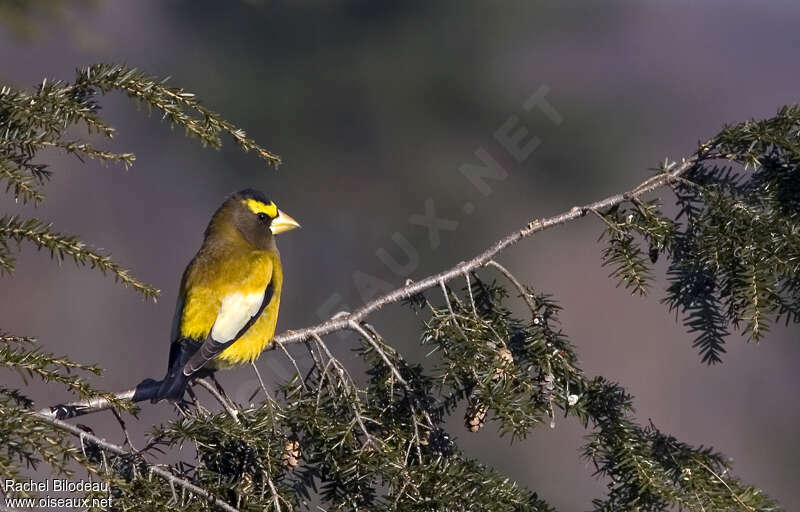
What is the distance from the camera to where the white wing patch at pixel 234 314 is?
3109mm

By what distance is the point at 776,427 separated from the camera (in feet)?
35.1

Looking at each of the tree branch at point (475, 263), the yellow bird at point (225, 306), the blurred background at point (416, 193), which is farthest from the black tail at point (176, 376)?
the blurred background at point (416, 193)

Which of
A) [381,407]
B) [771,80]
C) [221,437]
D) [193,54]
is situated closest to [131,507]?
[221,437]

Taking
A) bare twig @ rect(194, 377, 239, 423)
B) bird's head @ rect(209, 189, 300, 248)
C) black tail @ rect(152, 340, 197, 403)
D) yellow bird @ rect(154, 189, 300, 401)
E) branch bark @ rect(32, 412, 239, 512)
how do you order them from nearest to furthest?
branch bark @ rect(32, 412, 239, 512)
bare twig @ rect(194, 377, 239, 423)
black tail @ rect(152, 340, 197, 403)
yellow bird @ rect(154, 189, 300, 401)
bird's head @ rect(209, 189, 300, 248)

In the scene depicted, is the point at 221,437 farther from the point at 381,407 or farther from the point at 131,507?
the point at 381,407

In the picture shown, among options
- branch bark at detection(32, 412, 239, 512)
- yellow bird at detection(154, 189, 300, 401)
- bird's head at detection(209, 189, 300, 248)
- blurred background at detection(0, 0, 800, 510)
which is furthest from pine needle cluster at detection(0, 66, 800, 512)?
blurred background at detection(0, 0, 800, 510)

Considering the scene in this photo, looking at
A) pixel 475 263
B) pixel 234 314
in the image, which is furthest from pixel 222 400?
pixel 234 314

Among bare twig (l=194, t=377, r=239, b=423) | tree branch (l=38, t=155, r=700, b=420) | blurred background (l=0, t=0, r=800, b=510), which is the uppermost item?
blurred background (l=0, t=0, r=800, b=510)

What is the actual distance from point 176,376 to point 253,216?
1021 millimetres

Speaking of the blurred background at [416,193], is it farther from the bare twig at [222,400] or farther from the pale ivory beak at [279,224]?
the bare twig at [222,400]

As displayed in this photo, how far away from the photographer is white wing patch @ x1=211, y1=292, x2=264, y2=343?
10.2 feet

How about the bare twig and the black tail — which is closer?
the bare twig

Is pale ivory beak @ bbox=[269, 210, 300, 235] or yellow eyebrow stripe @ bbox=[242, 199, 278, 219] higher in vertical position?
yellow eyebrow stripe @ bbox=[242, 199, 278, 219]

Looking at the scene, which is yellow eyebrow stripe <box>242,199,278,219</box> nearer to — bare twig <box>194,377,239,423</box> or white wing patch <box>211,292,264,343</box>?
white wing patch <box>211,292,264,343</box>
